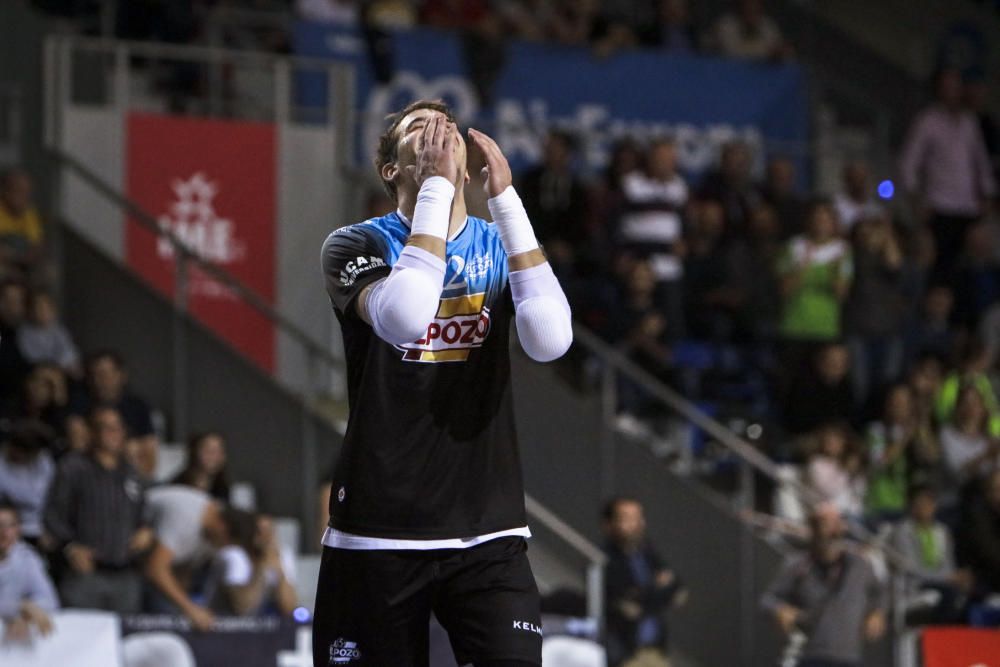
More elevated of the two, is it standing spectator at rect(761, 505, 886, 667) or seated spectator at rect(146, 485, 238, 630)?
seated spectator at rect(146, 485, 238, 630)

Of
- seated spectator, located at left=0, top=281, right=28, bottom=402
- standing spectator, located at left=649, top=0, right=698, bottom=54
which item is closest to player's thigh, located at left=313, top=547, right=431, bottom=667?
seated spectator, located at left=0, top=281, right=28, bottom=402

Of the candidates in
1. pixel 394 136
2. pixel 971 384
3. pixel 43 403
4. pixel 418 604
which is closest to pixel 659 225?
pixel 971 384

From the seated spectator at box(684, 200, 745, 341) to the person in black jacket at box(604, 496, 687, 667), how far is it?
3.30m

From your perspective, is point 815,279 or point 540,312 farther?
point 815,279

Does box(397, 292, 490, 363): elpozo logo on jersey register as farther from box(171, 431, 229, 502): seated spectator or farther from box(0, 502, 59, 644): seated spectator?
box(171, 431, 229, 502): seated spectator

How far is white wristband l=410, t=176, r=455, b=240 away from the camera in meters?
4.43

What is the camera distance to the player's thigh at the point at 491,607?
451 cm

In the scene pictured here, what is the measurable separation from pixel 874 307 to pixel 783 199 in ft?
5.05

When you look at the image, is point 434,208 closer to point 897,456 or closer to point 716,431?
point 716,431

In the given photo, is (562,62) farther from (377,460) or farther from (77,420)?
(377,460)

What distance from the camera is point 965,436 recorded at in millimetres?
13594

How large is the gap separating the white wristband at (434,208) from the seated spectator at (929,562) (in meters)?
8.49

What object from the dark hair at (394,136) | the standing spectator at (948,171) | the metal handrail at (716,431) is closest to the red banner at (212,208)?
the metal handrail at (716,431)

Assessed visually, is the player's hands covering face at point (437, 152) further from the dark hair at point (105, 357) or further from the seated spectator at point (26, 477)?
the dark hair at point (105, 357)
